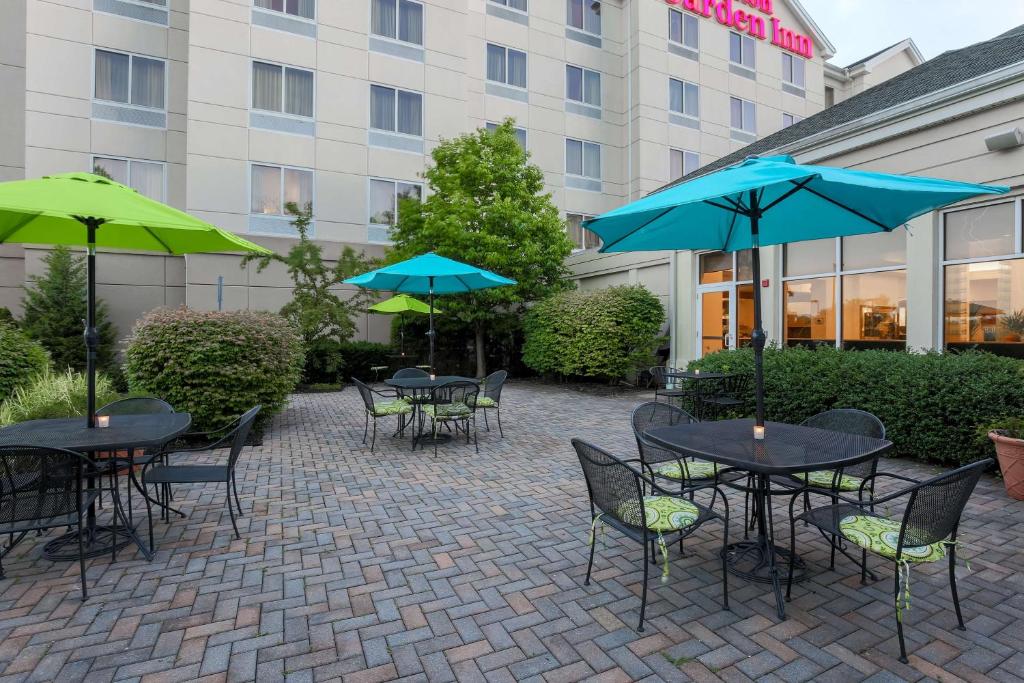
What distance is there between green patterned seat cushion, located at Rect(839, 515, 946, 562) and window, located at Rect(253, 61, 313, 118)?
54.7 ft

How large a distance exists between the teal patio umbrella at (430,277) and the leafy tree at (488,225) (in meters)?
4.91

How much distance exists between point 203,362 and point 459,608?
5488mm

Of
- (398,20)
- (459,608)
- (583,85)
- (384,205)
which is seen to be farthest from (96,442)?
(583,85)

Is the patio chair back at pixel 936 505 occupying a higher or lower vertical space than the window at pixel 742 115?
lower

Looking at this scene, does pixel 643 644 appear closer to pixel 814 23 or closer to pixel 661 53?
pixel 661 53

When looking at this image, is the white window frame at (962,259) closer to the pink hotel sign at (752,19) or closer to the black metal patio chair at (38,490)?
the black metal patio chair at (38,490)

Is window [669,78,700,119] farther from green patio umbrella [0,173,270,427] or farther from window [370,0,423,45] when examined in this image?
green patio umbrella [0,173,270,427]

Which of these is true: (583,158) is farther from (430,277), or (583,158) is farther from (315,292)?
(430,277)

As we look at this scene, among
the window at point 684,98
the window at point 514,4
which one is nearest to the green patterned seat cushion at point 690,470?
the window at point 514,4

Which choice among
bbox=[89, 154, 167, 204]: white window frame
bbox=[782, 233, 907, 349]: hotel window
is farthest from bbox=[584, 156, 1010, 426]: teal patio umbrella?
bbox=[89, 154, 167, 204]: white window frame

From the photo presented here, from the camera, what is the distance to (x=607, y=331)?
1252 cm

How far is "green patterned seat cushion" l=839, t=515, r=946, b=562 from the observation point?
262cm

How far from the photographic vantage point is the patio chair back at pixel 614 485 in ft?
9.36

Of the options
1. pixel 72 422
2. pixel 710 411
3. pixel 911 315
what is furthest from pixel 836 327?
pixel 72 422
